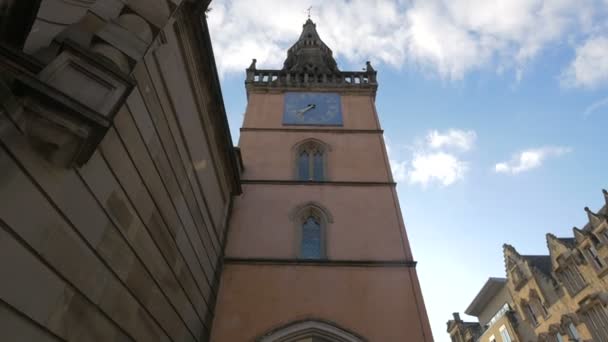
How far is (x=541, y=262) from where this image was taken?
27453 mm

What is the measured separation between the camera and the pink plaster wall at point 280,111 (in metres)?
14.1

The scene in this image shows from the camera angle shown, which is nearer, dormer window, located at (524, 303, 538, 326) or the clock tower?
the clock tower

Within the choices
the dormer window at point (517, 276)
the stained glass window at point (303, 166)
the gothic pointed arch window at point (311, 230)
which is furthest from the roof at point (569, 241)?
the gothic pointed arch window at point (311, 230)

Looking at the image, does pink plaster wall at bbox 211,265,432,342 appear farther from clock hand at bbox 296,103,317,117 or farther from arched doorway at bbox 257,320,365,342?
clock hand at bbox 296,103,317,117

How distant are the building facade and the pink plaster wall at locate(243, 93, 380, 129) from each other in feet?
25.1

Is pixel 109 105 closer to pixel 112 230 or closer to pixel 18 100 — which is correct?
pixel 18 100

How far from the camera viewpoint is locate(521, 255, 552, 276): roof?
1037 inches

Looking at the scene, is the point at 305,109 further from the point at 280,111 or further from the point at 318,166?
the point at 318,166

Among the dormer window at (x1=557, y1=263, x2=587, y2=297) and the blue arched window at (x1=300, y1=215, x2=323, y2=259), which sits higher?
the dormer window at (x1=557, y1=263, x2=587, y2=297)

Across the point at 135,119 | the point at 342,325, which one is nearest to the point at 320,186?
the point at 342,325

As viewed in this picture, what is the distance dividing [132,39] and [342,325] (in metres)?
7.23

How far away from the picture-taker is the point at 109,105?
3.37 m

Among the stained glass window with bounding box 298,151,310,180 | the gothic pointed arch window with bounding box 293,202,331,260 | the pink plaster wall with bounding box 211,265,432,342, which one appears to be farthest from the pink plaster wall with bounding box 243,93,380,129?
the pink plaster wall with bounding box 211,265,432,342

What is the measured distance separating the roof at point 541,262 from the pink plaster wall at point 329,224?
2254cm
